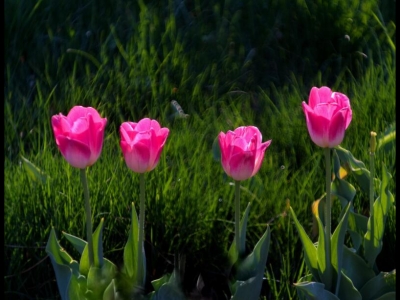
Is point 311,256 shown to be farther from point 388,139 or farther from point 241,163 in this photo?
point 388,139

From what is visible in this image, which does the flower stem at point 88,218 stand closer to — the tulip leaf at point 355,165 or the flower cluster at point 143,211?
the flower cluster at point 143,211

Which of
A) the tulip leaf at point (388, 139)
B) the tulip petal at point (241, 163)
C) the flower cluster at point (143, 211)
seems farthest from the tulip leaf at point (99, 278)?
the tulip leaf at point (388, 139)

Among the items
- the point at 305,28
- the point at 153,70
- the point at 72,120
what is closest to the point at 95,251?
the point at 72,120

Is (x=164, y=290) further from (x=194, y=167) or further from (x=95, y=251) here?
(x=194, y=167)

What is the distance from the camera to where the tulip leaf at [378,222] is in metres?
1.51

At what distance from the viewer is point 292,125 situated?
2.17 m

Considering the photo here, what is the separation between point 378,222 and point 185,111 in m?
0.94

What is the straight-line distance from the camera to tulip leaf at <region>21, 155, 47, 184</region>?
1.84 meters

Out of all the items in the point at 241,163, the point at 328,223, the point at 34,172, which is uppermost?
the point at 241,163

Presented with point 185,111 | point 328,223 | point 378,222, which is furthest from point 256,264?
point 185,111

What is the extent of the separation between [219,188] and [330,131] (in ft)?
1.86

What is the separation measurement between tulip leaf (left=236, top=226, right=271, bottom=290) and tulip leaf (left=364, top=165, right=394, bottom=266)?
0.24 metres

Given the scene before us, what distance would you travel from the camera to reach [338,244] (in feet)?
4.63

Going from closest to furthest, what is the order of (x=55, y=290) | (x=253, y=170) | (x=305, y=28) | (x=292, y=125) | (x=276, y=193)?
(x=253, y=170), (x=55, y=290), (x=276, y=193), (x=292, y=125), (x=305, y=28)
